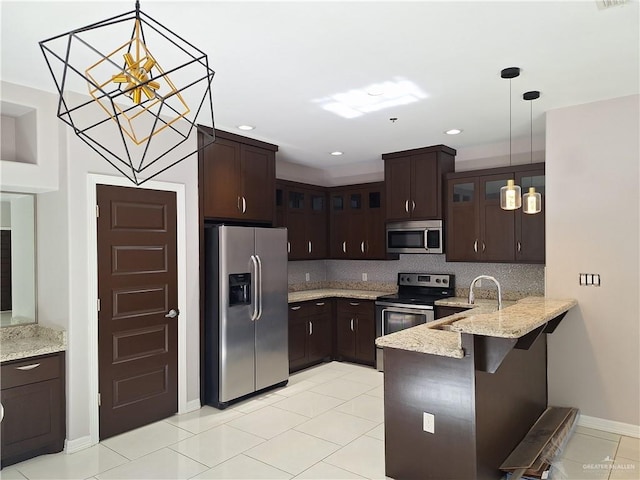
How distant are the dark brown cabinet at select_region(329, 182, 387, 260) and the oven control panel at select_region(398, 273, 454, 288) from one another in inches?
15.5

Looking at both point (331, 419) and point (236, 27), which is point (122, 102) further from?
point (331, 419)

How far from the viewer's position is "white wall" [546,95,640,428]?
350 centimetres

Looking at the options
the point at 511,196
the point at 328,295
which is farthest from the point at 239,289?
the point at 511,196

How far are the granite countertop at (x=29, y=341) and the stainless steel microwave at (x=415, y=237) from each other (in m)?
3.73

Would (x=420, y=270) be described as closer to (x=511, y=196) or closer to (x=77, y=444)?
(x=511, y=196)

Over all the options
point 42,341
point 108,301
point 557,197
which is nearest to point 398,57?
point 557,197

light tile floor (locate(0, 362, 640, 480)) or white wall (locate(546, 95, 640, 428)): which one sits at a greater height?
white wall (locate(546, 95, 640, 428))

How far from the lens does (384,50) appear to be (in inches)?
105

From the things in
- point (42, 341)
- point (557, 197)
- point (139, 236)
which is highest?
point (557, 197)

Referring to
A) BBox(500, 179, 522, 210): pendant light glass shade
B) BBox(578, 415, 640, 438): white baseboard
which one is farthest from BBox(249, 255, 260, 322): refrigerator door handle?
BBox(578, 415, 640, 438): white baseboard

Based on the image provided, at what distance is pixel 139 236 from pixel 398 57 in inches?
97.3

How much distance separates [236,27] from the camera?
7.80ft

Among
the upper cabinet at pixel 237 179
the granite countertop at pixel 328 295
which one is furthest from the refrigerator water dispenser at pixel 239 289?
the granite countertop at pixel 328 295

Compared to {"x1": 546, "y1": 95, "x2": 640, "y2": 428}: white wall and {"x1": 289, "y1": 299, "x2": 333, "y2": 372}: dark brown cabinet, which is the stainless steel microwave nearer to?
{"x1": 289, "y1": 299, "x2": 333, "y2": 372}: dark brown cabinet
